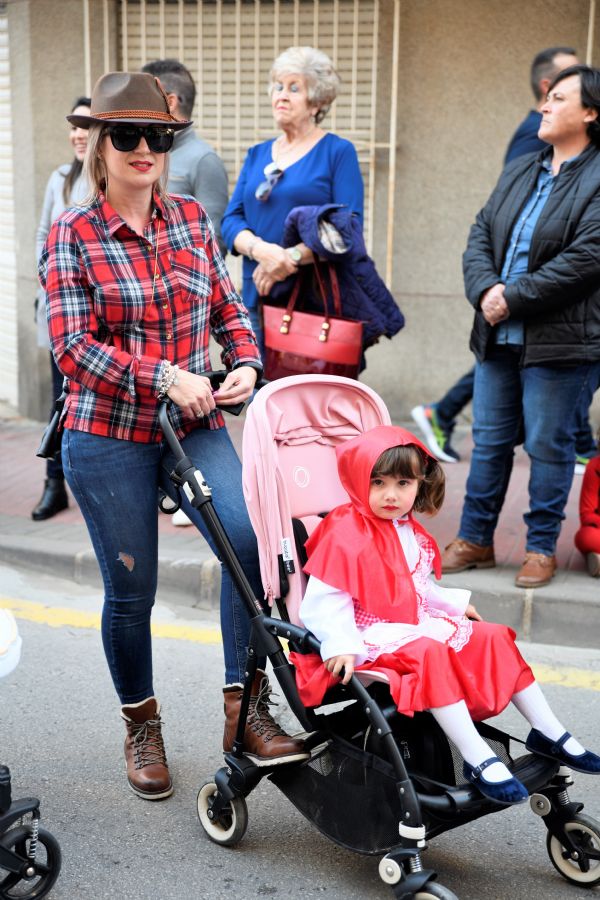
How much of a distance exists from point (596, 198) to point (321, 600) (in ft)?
7.85

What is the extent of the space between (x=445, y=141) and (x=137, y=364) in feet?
16.9

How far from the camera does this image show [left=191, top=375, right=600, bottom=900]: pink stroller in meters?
2.86

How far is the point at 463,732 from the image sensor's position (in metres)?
2.88

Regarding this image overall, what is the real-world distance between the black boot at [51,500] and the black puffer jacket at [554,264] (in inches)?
98.3

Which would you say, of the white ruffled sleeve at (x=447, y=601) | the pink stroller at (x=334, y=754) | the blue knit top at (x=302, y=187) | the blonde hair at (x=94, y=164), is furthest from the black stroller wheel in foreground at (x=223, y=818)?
the blue knit top at (x=302, y=187)

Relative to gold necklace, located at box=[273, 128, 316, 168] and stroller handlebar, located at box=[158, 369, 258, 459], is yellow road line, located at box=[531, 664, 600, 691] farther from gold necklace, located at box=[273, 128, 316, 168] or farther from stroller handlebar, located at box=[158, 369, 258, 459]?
gold necklace, located at box=[273, 128, 316, 168]

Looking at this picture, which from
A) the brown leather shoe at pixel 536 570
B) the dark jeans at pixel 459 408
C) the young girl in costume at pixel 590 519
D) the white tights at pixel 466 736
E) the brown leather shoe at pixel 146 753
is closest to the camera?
the white tights at pixel 466 736

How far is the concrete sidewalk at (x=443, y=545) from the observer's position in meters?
4.91

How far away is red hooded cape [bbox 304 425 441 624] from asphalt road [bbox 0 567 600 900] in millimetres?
744

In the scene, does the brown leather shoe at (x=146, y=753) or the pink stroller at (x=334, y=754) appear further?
the brown leather shoe at (x=146, y=753)

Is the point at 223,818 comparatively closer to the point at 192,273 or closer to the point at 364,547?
the point at 364,547

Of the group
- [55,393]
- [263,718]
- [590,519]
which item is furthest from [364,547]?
[55,393]

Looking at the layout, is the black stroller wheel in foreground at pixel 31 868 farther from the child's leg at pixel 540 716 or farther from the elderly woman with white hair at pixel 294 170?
the elderly woman with white hair at pixel 294 170

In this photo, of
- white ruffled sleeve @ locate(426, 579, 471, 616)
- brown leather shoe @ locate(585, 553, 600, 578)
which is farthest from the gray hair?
white ruffled sleeve @ locate(426, 579, 471, 616)
